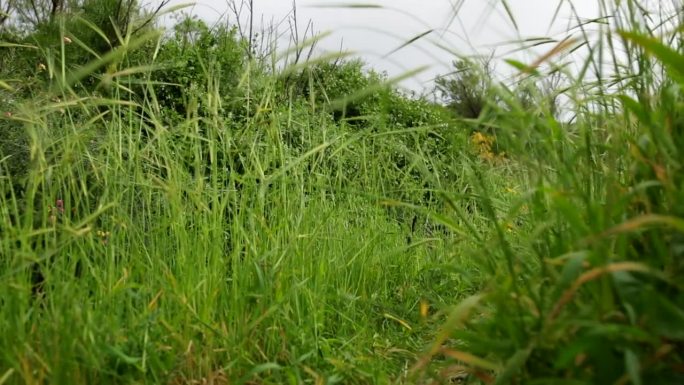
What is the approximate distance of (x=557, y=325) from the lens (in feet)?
4.77

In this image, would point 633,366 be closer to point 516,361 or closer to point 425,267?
point 516,361

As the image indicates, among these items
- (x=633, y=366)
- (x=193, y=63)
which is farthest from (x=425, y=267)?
(x=193, y=63)

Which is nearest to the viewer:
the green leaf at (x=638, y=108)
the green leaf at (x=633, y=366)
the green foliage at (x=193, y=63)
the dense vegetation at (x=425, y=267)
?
the green leaf at (x=633, y=366)

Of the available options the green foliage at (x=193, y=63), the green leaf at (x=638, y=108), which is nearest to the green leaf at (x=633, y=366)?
the green leaf at (x=638, y=108)

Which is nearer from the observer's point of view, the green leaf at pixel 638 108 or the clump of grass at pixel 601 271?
the clump of grass at pixel 601 271

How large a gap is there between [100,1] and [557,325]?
254 inches

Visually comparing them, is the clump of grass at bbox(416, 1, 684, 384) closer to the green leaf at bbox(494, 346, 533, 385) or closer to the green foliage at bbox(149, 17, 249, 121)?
the green leaf at bbox(494, 346, 533, 385)

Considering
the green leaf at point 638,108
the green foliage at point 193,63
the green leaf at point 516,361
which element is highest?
the green foliage at point 193,63

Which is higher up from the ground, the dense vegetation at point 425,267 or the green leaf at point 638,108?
the green leaf at point 638,108

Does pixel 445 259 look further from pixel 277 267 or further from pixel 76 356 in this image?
pixel 76 356

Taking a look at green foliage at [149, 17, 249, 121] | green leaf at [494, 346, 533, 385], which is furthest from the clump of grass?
green foliage at [149, 17, 249, 121]

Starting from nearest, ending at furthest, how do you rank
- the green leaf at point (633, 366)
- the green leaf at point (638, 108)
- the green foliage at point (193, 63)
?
1. the green leaf at point (633, 366)
2. the green leaf at point (638, 108)
3. the green foliage at point (193, 63)

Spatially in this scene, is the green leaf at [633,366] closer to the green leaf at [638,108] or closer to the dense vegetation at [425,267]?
the dense vegetation at [425,267]

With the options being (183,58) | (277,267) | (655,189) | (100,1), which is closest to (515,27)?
(655,189)
